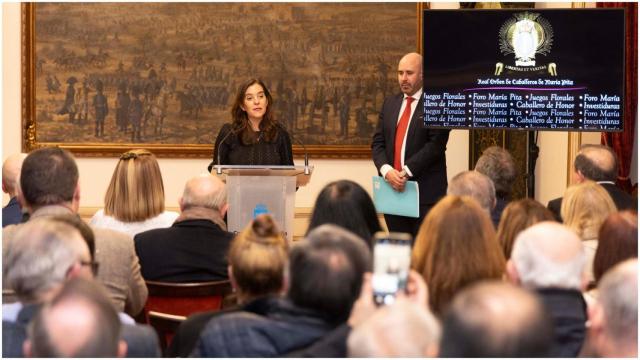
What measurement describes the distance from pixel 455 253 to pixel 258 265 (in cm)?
75

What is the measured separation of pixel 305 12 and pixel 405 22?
980mm

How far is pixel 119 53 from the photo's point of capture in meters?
11.0

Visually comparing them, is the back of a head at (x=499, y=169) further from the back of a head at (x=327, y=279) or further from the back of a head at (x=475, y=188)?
the back of a head at (x=327, y=279)

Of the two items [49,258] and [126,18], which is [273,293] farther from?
[126,18]

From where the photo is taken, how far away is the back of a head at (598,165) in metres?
6.32

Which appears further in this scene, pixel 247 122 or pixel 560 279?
pixel 247 122

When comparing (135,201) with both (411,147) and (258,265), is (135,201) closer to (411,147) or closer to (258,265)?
(258,265)

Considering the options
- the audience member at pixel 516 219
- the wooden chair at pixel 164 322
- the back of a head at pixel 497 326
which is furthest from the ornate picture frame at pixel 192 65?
the back of a head at pixel 497 326

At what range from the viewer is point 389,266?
321 cm

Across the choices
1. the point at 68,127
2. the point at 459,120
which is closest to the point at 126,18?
the point at 68,127

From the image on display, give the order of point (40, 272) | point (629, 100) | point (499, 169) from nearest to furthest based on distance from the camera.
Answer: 1. point (40, 272)
2. point (499, 169)
3. point (629, 100)

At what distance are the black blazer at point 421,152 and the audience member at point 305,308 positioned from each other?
14.0ft

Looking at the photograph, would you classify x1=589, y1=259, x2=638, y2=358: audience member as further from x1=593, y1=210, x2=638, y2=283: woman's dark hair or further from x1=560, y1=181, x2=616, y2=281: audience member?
x1=560, y1=181, x2=616, y2=281: audience member

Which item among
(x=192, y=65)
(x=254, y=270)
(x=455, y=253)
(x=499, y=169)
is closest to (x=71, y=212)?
(x=254, y=270)
